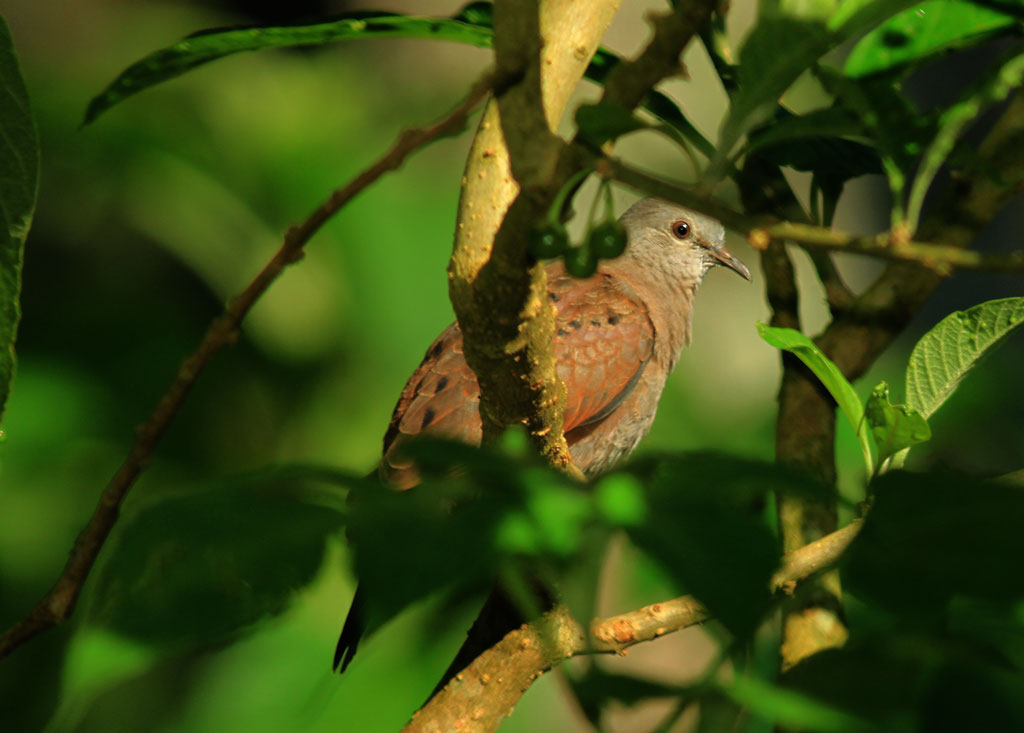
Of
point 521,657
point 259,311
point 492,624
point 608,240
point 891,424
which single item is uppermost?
point 608,240

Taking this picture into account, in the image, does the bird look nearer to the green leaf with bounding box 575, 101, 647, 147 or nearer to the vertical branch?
the vertical branch

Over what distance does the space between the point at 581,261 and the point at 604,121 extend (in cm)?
23

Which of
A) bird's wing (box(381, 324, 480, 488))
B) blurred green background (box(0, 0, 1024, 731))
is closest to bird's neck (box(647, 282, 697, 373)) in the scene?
blurred green background (box(0, 0, 1024, 731))

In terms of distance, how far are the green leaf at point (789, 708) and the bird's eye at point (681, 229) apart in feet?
10.0

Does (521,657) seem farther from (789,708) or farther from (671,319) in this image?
(671,319)

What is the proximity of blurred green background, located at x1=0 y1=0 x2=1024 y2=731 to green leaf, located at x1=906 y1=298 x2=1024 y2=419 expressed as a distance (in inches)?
59.9

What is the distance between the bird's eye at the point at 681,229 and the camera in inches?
140

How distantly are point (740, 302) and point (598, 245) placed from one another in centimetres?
404

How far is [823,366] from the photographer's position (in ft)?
4.39

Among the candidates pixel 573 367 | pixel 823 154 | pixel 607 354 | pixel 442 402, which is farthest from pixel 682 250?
pixel 823 154

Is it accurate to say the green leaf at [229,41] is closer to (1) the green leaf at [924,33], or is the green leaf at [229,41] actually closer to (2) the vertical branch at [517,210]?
(2) the vertical branch at [517,210]

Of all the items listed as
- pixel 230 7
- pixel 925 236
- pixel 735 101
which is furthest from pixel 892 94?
pixel 230 7

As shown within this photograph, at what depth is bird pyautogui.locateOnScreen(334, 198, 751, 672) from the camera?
2.71 metres

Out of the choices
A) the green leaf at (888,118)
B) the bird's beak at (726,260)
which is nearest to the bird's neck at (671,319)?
the bird's beak at (726,260)
